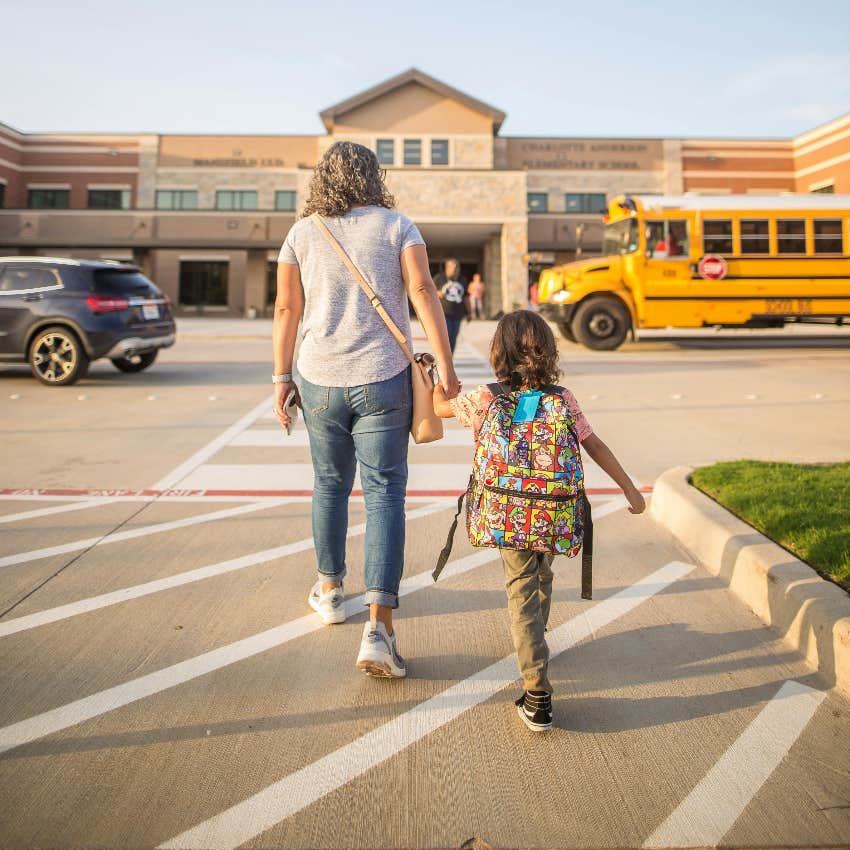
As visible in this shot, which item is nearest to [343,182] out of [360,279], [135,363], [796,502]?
[360,279]

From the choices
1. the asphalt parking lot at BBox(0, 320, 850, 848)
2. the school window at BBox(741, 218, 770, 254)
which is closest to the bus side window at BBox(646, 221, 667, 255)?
the school window at BBox(741, 218, 770, 254)

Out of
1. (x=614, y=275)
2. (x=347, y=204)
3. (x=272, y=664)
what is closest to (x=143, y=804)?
(x=272, y=664)

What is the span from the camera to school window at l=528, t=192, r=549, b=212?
42.3 m

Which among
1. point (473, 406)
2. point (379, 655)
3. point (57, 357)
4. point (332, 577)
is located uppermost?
point (57, 357)

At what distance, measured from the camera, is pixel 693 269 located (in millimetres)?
15391

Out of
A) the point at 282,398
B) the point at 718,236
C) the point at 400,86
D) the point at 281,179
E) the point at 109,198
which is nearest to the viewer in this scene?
the point at 282,398

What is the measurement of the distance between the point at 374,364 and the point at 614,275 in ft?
43.9

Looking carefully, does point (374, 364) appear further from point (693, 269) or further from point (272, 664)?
point (693, 269)

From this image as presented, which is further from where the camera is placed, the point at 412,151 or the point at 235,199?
the point at 235,199

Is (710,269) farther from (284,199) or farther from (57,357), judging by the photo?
(284,199)

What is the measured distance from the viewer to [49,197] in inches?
1805

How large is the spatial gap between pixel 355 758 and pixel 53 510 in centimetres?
355

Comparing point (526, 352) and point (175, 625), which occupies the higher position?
point (526, 352)

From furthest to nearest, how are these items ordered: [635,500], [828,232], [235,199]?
[235,199], [828,232], [635,500]
